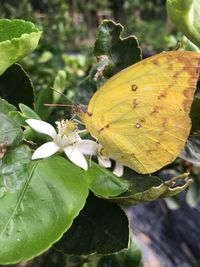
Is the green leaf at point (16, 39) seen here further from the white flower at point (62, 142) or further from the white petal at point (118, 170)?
the white petal at point (118, 170)

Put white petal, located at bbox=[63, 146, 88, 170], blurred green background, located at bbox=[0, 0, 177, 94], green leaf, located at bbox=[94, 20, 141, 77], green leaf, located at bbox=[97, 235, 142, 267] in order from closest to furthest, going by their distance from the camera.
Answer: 1. white petal, located at bbox=[63, 146, 88, 170]
2. green leaf, located at bbox=[94, 20, 141, 77]
3. green leaf, located at bbox=[97, 235, 142, 267]
4. blurred green background, located at bbox=[0, 0, 177, 94]

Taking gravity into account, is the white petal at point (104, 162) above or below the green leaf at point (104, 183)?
below

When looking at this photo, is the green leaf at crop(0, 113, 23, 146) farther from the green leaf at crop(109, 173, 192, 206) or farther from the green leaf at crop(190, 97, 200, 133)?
the green leaf at crop(190, 97, 200, 133)

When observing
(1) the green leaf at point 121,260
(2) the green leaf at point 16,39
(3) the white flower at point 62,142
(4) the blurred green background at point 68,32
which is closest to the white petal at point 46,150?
(3) the white flower at point 62,142

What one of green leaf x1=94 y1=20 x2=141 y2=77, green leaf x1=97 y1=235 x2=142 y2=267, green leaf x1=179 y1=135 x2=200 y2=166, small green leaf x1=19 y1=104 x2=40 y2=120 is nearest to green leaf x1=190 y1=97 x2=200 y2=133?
green leaf x1=179 y1=135 x2=200 y2=166

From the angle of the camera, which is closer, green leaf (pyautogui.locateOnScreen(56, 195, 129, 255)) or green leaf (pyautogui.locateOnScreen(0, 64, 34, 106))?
green leaf (pyautogui.locateOnScreen(56, 195, 129, 255))

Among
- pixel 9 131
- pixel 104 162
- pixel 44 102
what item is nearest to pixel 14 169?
pixel 9 131

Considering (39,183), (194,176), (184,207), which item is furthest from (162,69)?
(184,207)
